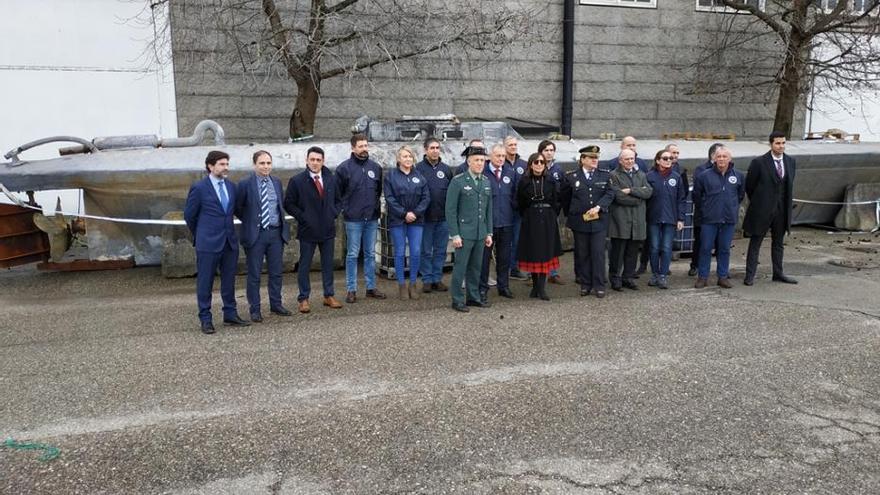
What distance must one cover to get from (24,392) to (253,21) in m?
7.74

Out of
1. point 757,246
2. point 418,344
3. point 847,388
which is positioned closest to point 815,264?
point 757,246

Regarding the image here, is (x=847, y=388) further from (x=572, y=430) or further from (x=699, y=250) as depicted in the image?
(x=699, y=250)

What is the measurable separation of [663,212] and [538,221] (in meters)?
1.44

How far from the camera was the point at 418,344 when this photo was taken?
554 cm

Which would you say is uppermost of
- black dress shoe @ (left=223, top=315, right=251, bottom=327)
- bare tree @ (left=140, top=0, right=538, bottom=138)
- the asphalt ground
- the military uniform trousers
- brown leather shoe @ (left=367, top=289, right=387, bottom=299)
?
bare tree @ (left=140, top=0, right=538, bottom=138)

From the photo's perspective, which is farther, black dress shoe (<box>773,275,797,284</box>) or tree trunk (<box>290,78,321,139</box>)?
tree trunk (<box>290,78,321,139</box>)

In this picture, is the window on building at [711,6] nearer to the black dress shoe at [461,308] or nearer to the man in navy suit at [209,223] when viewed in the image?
the black dress shoe at [461,308]

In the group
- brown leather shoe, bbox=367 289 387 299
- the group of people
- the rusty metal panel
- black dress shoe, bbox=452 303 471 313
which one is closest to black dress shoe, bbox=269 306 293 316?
the group of people

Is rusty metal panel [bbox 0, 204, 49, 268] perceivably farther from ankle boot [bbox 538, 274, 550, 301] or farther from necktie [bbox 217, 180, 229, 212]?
ankle boot [bbox 538, 274, 550, 301]

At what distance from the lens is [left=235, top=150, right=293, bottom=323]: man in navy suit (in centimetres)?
607

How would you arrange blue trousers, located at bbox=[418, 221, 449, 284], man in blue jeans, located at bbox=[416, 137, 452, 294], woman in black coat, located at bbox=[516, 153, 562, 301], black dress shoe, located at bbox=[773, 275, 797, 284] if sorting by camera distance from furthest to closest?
1. black dress shoe, located at bbox=[773, 275, 797, 284]
2. blue trousers, located at bbox=[418, 221, 449, 284]
3. man in blue jeans, located at bbox=[416, 137, 452, 294]
4. woman in black coat, located at bbox=[516, 153, 562, 301]

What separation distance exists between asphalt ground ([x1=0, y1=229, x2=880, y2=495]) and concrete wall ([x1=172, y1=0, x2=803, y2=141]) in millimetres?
5570

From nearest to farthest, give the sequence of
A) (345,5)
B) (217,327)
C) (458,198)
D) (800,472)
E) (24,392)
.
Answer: (800,472) < (24,392) < (217,327) < (458,198) < (345,5)

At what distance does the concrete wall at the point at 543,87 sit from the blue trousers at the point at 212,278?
6121mm
